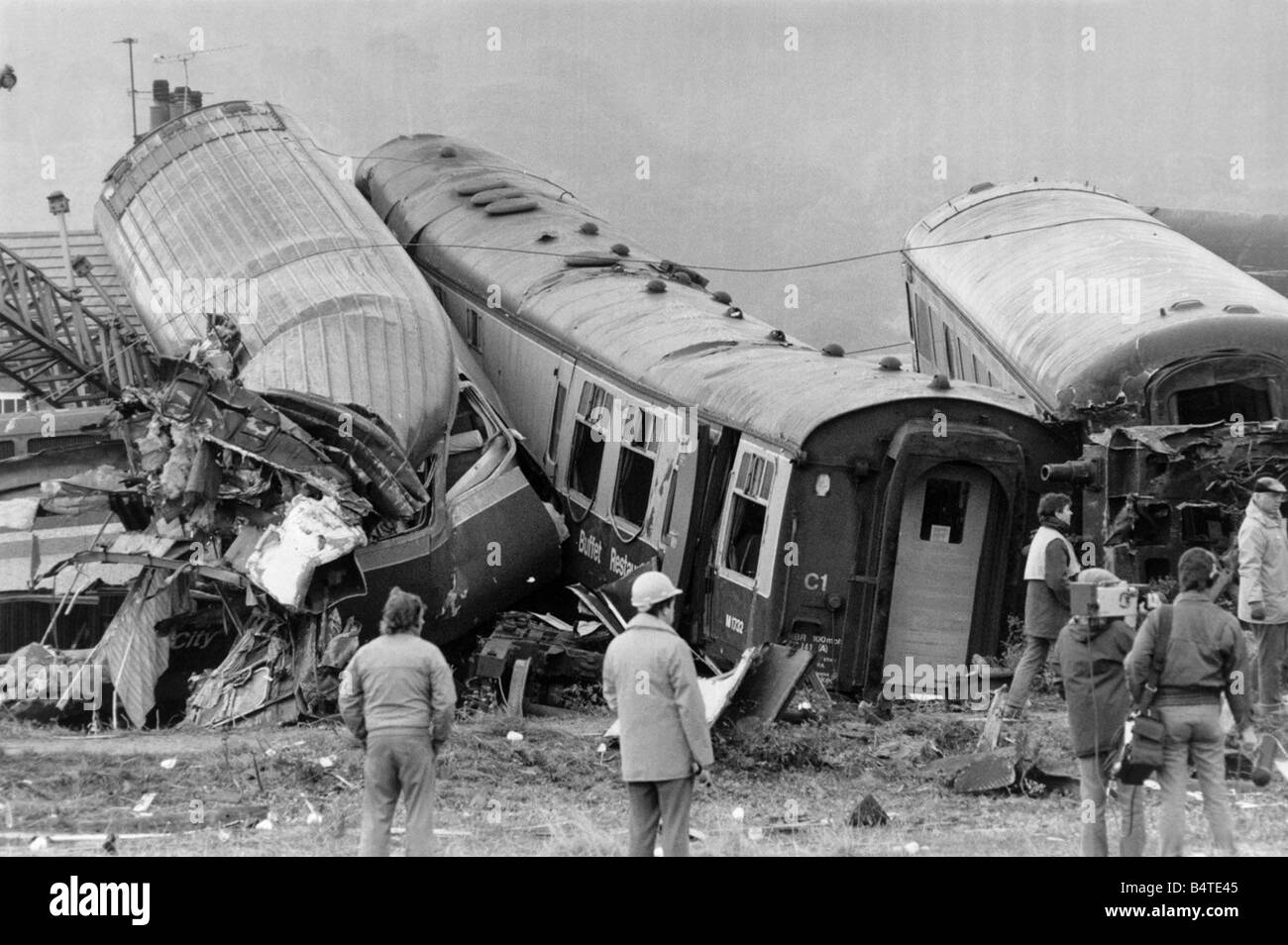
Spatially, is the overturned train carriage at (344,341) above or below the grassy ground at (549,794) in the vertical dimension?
above

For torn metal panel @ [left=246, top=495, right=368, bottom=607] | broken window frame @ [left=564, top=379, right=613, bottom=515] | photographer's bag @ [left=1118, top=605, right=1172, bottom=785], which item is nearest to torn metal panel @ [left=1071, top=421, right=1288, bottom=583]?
photographer's bag @ [left=1118, top=605, right=1172, bottom=785]

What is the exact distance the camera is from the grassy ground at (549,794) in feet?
37.1

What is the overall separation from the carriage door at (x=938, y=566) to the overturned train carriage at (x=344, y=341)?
13.3ft

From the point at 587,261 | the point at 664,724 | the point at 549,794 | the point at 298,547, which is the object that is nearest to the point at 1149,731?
the point at 664,724

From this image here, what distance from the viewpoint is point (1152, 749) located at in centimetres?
984

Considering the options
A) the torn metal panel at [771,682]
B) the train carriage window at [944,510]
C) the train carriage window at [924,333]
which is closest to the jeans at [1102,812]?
the torn metal panel at [771,682]

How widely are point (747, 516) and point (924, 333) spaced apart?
978 centimetres

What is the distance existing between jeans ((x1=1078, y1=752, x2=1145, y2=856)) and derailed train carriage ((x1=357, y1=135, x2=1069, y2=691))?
568 centimetres

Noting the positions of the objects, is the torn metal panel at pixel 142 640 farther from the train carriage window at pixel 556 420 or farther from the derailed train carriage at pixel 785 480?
the train carriage window at pixel 556 420

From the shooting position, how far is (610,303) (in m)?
21.7

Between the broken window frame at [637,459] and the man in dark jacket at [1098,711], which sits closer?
the man in dark jacket at [1098,711]

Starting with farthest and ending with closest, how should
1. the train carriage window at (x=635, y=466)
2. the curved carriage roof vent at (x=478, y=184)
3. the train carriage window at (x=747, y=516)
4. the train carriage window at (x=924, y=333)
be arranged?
the curved carriage roof vent at (x=478, y=184)
the train carriage window at (x=924, y=333)
the train carriage window at (x=635, y=466)
the train carriage window at (x=747, y=516)

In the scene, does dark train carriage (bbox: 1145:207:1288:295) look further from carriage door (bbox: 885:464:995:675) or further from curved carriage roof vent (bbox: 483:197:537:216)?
carriage door (bbox: 885:464:995:675)

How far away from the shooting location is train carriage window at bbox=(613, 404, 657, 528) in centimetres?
1874
